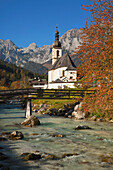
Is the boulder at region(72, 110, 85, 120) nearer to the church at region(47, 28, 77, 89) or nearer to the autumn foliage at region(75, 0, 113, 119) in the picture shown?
the autumn foliage at region(75, 0, 113, 119)

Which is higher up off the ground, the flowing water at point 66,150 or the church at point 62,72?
the church at point 62,72

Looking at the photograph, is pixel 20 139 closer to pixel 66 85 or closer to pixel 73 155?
pixel 73 155

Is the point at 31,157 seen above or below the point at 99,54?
below

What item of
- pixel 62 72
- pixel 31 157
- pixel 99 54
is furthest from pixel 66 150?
pixel 62 72

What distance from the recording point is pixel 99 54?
16.7m

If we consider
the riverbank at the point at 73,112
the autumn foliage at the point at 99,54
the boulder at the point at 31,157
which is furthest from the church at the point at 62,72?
the boulder at the point at 31,157

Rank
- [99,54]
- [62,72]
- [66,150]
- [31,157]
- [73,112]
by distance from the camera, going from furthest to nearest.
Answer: [62,72] → [73,112] → [99,54] → [66,150] → [31,157]

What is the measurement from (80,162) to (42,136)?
678cm

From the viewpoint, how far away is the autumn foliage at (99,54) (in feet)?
51.7

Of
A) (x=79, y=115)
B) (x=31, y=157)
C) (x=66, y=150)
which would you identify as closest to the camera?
(x=31, y=157)

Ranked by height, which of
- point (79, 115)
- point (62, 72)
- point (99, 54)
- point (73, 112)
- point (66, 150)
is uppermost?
point (62, 72)

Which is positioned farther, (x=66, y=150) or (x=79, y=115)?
(x=79, y=115)

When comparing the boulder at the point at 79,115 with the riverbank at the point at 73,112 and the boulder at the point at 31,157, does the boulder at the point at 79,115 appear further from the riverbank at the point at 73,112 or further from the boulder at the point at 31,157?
the boulder at the point at 31,157

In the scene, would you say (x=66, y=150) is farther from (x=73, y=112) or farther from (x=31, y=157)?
(x=73, y=112)
